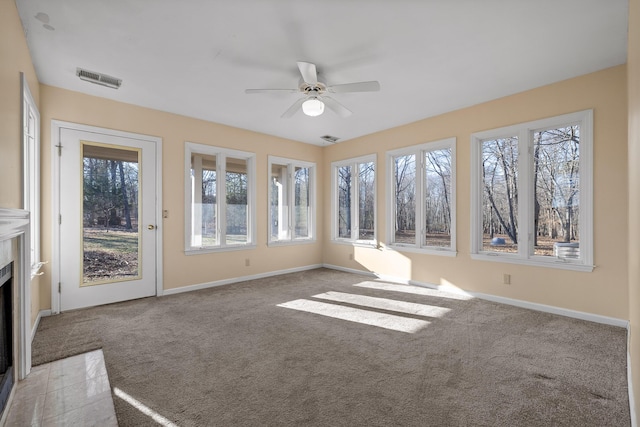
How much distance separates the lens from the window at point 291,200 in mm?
5938

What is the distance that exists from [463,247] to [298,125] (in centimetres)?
336

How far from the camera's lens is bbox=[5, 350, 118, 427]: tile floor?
5.73ft

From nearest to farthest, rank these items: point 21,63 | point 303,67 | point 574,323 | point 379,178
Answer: point 21,63, point 303,67, point 574,323, point 379,178

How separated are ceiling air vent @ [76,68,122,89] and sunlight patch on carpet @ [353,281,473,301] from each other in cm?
439

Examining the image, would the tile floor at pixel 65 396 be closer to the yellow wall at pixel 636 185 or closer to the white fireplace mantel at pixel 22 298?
the white fireplace mantel at pixel 22 298

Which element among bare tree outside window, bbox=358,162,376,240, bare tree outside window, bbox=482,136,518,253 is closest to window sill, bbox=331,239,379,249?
bare tree outside window, bbox=358,162,376,240

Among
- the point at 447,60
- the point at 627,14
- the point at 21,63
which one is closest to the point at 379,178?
the point at 447,60

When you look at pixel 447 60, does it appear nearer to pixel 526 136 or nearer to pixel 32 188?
pixel 526 136

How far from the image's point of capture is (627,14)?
233cm

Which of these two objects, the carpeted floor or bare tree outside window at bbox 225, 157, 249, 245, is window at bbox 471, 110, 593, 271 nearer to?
the carpeted floor

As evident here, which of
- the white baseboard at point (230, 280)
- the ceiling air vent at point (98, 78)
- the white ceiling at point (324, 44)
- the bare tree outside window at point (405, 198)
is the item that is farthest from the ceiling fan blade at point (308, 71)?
the white baseboard at point (230, 280)

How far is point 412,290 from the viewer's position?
4625mm

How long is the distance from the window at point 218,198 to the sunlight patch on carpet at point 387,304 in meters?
1.99

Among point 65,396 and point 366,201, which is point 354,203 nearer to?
point 366,201
